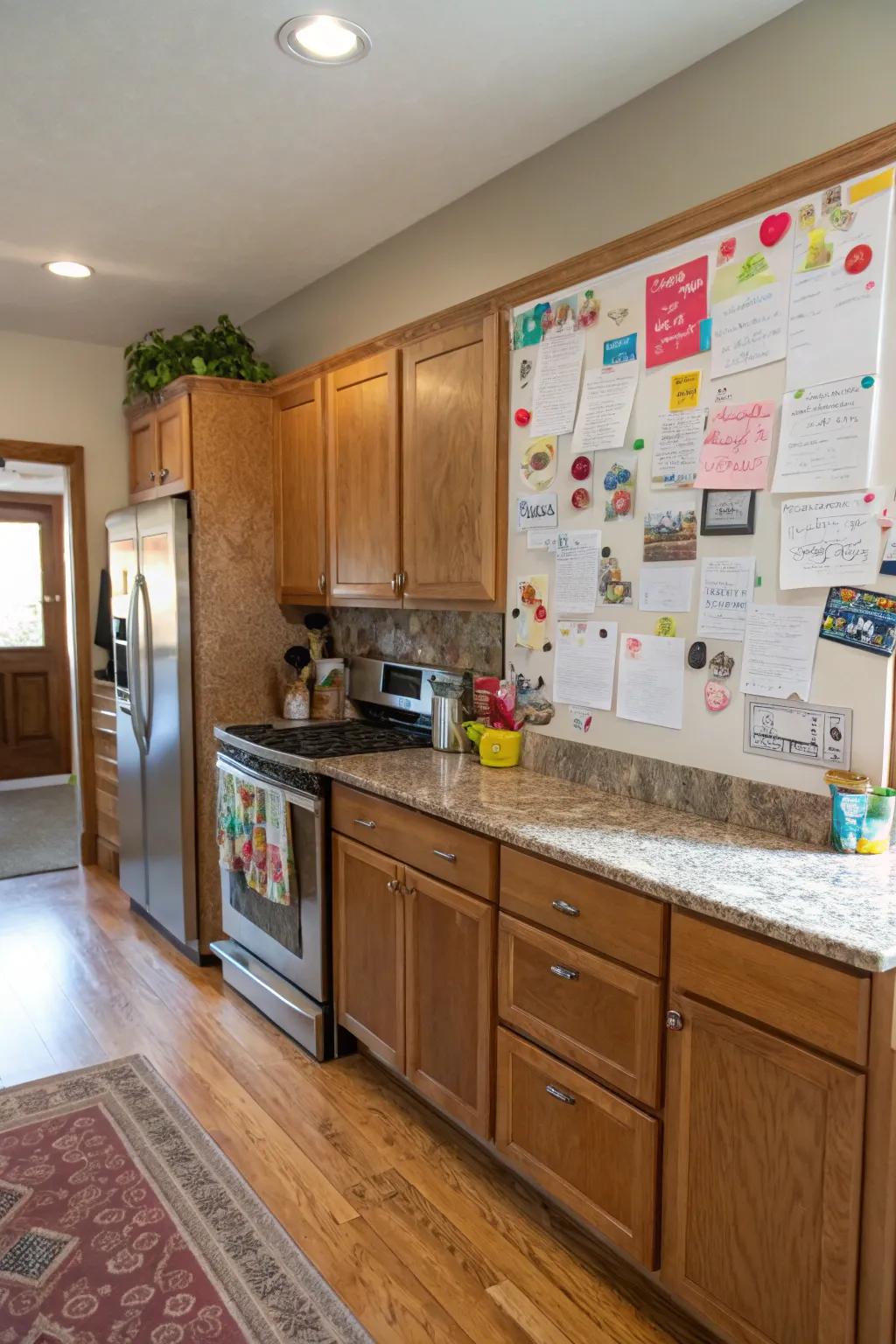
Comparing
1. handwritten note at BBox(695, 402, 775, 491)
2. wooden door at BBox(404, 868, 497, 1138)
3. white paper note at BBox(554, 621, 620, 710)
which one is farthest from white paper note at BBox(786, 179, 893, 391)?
wooden door at BBox(404, 868, 497, 1138)

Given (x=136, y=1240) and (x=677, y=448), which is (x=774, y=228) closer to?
(x=677, y=448)

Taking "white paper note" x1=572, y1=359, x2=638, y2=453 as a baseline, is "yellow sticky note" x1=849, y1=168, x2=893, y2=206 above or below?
above

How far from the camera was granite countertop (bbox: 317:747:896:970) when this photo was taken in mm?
1447

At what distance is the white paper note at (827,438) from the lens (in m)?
1.78

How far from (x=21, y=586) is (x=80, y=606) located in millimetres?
2802

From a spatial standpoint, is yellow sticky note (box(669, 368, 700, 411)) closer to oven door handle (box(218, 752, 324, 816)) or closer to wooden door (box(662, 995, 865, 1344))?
wooden door (box(662, 995, 865, 1344))

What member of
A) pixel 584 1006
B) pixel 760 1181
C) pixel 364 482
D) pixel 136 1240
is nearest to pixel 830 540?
pixel 584 1006

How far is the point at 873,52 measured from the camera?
1.82 meters

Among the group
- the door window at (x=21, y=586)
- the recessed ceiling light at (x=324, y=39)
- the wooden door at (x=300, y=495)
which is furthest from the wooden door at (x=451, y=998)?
the door window at (x=21, y=586)

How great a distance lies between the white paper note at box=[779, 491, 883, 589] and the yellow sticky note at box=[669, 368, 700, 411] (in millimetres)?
365

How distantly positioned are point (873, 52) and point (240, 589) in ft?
8.57

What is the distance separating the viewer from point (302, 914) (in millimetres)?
2857

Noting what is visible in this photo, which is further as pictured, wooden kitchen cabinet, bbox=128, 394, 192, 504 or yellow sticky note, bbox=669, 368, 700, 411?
wooden kitchen cabinet, bbox=128, 394, 192, 504

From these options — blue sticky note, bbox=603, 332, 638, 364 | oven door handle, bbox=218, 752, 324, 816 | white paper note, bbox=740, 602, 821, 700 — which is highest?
blue sticky note, bbox=603, 332, 638, 364
